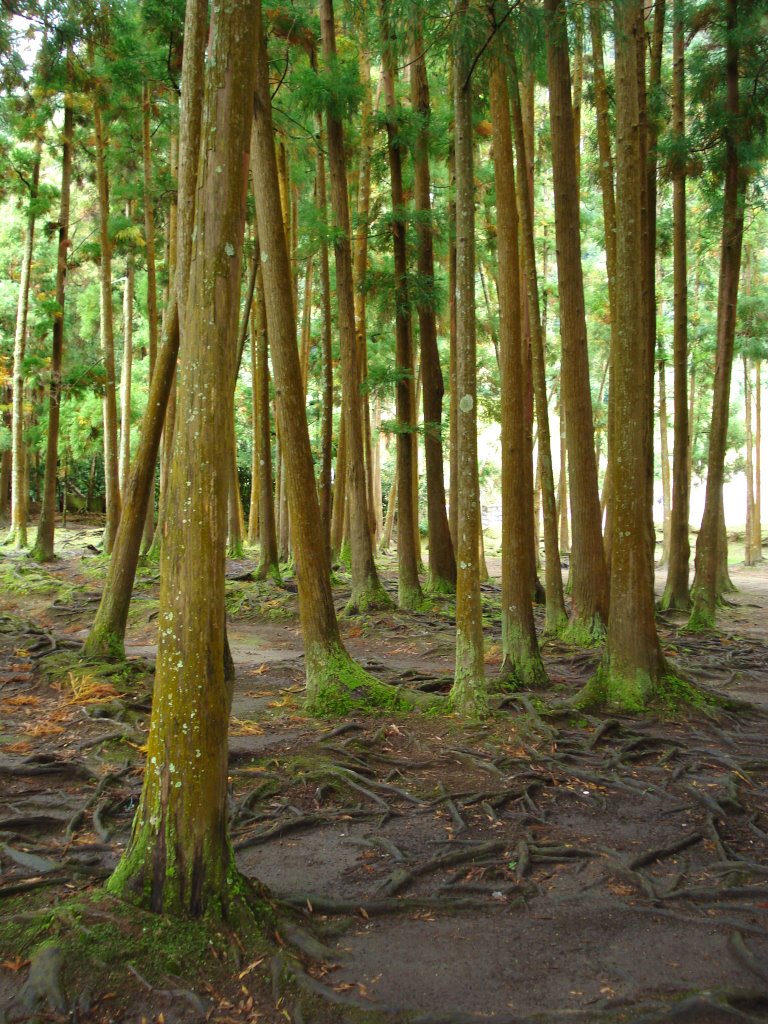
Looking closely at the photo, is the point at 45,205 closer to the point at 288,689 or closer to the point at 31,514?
the point at 288,689

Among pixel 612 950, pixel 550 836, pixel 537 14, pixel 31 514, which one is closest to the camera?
pixel 612 950

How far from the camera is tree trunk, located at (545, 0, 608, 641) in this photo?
392 inches

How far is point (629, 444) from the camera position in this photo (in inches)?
313

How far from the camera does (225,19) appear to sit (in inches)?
145

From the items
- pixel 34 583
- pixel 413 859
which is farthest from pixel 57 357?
pixel 413 859

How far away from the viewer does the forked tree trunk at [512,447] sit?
859cm

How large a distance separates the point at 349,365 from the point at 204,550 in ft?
31.4

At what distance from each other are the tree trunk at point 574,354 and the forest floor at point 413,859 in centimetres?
199

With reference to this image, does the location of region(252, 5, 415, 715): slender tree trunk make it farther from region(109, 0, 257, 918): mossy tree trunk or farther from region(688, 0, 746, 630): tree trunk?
region(688, 0, 746, 630): tree trunk

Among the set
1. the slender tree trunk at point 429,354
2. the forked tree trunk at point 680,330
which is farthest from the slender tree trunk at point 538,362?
the forked tree trunk at point 680,330

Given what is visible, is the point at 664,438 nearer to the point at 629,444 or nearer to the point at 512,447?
the point at 512,447

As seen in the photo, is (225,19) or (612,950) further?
(612,950)

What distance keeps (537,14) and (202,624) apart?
6.91 m

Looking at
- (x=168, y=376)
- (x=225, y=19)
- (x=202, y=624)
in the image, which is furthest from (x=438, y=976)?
(x=168, y=376)
